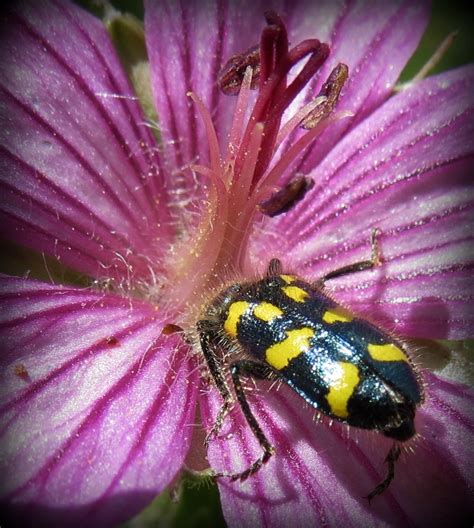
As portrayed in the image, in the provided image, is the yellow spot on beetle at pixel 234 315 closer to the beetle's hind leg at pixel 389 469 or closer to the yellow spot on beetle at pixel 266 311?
the yellow spot on beetle at pixel 266 311

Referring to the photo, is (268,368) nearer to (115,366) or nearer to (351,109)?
(115,366)

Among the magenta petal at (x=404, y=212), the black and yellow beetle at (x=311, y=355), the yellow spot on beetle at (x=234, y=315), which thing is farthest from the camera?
the magenta petal at (x=404, y=212)

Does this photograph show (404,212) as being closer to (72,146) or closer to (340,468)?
(340,468)

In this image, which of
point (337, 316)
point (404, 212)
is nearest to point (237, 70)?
point (404, 212)

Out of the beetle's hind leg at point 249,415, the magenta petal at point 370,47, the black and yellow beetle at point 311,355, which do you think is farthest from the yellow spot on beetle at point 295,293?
the magenta petal at point 370,47

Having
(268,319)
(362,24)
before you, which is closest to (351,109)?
(362,24)

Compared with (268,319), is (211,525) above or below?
below
